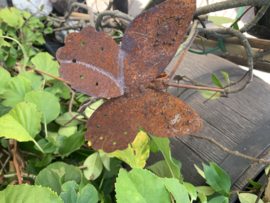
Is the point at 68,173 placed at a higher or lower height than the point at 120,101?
lower

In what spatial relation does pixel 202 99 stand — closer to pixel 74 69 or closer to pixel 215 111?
pixel 215 111

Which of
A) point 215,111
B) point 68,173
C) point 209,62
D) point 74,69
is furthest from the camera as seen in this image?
point 209,62

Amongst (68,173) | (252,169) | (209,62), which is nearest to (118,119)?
(68,173)

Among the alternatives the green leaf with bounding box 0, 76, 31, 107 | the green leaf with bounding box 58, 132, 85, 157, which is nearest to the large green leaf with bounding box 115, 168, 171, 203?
the green leaf with bounding box 58, 132, 85, 157

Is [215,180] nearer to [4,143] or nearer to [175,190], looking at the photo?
[175,190]

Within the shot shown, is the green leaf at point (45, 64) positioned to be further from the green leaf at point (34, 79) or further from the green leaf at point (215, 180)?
the green leaf at point (215, 180)

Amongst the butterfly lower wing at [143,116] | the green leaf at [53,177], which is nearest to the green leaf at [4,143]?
the green leaf at [53,177]

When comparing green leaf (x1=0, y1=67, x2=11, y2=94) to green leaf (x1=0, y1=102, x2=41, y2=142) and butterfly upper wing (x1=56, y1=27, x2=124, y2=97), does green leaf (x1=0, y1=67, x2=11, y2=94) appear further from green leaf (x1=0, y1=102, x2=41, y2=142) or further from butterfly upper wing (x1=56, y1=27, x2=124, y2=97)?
butterfly upper wing (x1=56, y1=27, x2=124, y2=97)
